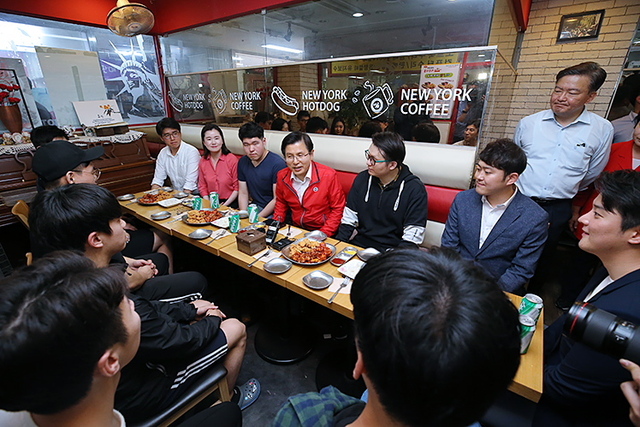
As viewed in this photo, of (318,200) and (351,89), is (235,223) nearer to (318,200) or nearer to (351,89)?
(318,200)

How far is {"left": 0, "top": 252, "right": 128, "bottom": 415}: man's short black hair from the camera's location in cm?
61

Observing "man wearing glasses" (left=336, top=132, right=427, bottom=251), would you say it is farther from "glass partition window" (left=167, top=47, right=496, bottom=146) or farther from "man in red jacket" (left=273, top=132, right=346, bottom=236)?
"glass partition window" (left=167, top=47, right=496, bottom=146)

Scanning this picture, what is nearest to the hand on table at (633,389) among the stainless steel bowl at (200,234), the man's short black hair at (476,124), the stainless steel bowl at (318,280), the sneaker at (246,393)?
the stainless steel bowl at (318,280)

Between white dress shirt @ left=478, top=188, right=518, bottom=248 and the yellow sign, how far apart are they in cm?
125

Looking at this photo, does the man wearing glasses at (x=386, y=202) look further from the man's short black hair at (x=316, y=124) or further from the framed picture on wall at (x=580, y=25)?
the framed picture on wall at (x=580, y=25)

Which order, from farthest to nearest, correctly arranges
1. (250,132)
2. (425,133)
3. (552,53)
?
(552,53)
(250,132)
(425,133)

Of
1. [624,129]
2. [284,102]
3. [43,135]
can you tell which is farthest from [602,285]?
[43,135]

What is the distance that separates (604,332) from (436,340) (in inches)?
28.9

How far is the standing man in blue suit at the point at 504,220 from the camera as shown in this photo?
66.4 inches

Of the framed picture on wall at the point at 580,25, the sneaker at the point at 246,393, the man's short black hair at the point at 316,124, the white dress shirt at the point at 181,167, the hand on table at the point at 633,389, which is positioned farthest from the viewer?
the framed picture on wall at the point at 580,25

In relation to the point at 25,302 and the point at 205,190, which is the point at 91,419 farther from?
the point at 205,190

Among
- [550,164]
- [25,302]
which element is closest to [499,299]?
[25,302]

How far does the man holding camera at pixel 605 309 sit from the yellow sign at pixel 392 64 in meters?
1.61

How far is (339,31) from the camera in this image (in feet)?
11.4
